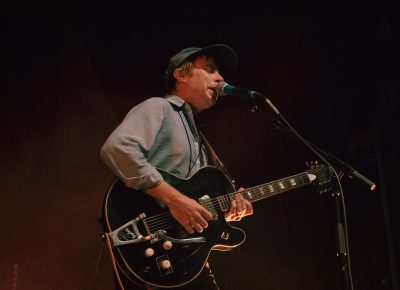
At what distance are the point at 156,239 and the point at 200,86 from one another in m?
1.09

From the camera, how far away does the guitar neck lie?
2211 millimetres

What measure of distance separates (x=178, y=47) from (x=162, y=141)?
52.2 inches

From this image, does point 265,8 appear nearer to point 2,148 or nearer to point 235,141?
point 235,141

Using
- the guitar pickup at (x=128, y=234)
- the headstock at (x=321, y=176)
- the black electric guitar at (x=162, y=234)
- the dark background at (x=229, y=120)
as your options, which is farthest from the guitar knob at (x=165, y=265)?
the headstock at (x=321, y=176)

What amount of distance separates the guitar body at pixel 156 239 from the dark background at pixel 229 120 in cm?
75

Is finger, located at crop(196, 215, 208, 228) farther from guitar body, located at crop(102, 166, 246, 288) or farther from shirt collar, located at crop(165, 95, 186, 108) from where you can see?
shirt collar, located at crop(165, 95, 186, 108)

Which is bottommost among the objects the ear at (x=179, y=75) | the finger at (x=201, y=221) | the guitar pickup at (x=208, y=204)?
the finger at (x=201, y=221)

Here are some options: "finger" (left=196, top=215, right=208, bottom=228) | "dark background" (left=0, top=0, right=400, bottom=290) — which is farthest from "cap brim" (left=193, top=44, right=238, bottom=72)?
"finger" (left=196, top=215, right=208, bottom=228)

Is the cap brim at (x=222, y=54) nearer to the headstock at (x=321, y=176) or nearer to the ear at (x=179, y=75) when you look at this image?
the ear at (x=179, y=75)

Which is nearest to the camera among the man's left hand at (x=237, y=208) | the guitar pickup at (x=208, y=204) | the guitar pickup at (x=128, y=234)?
the guitar pickup at (x=128, y=234)

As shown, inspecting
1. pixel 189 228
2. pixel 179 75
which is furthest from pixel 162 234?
pixel 179 75

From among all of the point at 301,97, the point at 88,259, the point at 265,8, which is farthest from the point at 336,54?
the point at 88,259

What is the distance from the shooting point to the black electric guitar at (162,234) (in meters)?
1.82

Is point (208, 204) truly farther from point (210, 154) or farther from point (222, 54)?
point (222, 54)
